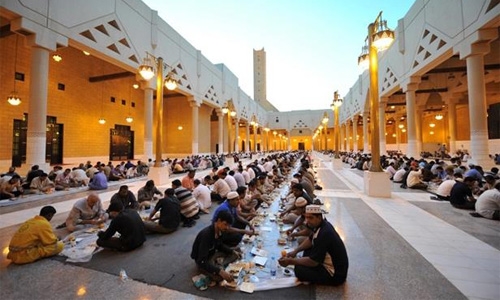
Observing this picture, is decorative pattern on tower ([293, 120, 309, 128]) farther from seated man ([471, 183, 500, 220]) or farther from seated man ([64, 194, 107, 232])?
seated man ([64, 194, 107, 232])

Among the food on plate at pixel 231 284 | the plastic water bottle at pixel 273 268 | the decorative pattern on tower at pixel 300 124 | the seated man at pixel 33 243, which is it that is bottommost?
the plastic water bottle at pixel 273 268

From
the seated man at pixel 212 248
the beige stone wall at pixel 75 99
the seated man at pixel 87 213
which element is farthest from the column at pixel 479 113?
the beige stone wall at pixel 75 99

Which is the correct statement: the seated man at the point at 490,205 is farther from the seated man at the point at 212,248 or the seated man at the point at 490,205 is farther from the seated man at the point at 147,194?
the seated man at the point at 147,194

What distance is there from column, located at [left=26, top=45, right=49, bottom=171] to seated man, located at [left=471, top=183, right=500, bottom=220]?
1294cm

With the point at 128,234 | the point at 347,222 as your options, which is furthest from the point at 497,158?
the point at 128,234

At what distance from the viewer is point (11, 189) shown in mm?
6410

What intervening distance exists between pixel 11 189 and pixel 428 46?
18.1 m

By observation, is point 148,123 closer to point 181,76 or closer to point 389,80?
→ point 181,76

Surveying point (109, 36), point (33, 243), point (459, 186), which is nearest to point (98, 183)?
point (33, 243)

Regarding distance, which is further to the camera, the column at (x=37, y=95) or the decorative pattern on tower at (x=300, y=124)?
the decorative pattern on tower at (x=300, y=124)

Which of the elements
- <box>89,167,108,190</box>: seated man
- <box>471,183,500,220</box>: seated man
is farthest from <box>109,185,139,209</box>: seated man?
<box>471,183,500,220</box>: seated man

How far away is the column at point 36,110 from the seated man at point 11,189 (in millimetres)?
2092

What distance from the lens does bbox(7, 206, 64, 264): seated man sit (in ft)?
9.50

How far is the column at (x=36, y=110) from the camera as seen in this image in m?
8.33
